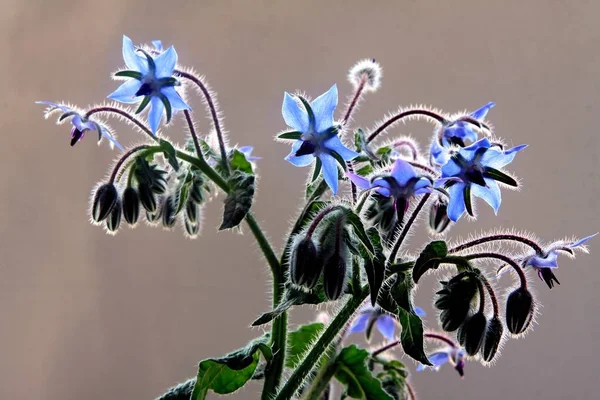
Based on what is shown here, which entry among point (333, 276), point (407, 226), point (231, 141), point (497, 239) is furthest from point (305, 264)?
point (231, 141)

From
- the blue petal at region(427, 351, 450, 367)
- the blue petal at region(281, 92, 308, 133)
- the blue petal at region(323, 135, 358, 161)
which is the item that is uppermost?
the blue petal at region(281, 92, 308, 133)

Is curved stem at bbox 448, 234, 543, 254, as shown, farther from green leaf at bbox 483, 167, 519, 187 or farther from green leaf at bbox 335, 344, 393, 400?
green leaf at bbox 335, 344, 393, 400

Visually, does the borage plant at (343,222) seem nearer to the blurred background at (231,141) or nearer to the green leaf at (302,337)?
the green leaf at (302,337)

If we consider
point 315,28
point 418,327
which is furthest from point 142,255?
point 418,327

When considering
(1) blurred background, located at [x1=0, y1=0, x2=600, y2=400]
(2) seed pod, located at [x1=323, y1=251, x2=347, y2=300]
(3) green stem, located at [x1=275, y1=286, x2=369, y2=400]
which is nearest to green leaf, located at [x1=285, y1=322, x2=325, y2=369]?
(3) green stem, located at [x1=275, y1=286, x2=369, y2=400]

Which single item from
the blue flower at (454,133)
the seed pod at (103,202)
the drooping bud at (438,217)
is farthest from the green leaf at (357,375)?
the seed pod at (103,202)
